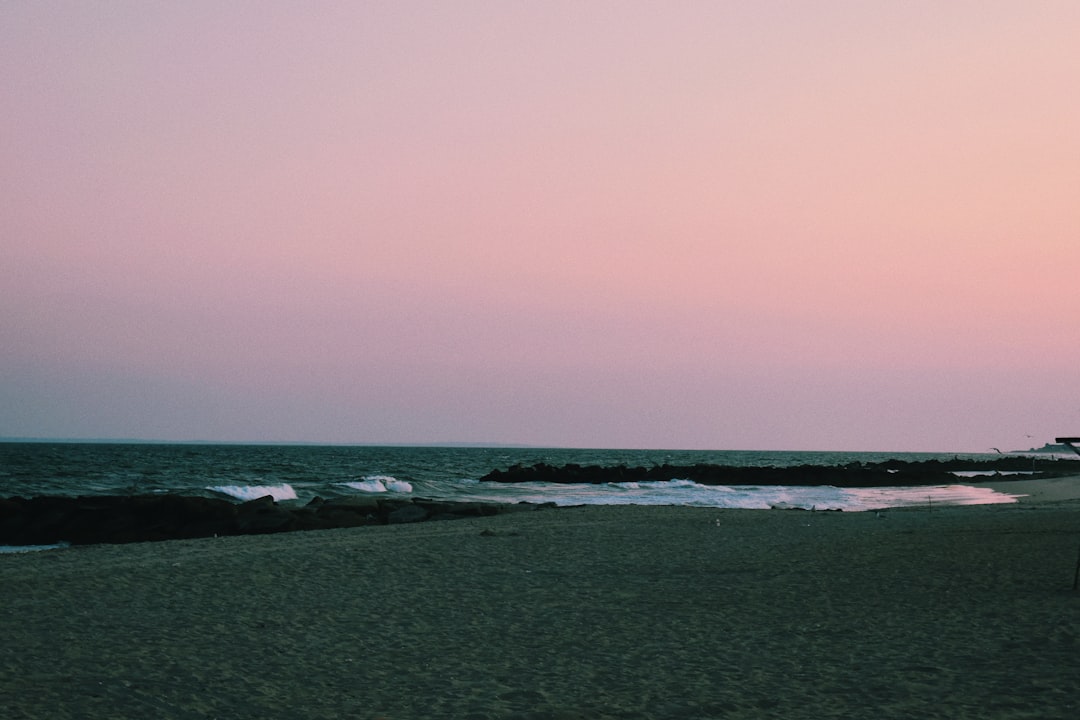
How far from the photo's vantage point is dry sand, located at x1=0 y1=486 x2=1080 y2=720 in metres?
7.13

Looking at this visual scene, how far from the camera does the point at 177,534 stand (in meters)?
23.1

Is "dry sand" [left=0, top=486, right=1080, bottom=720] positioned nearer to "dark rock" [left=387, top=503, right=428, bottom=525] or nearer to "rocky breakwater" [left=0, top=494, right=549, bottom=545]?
"rocky breakwater" [left=0, top=494, right=549, bottom=545]

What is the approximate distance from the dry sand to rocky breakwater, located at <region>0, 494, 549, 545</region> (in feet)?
18.7

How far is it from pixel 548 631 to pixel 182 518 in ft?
64.1

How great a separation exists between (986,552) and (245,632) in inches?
480

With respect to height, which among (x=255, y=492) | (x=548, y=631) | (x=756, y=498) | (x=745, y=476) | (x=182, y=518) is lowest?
(x=255, y=492)

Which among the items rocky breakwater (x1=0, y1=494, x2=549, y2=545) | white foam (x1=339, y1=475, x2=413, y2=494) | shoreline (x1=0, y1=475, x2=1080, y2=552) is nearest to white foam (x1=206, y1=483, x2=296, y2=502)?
white foam (x1=339, y1=475, x2=413, y2=494)

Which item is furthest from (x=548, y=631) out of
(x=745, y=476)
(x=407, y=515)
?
(x=745, y=476)

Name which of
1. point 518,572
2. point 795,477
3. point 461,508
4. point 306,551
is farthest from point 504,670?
point 795,477

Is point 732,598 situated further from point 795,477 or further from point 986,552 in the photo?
point 795,477

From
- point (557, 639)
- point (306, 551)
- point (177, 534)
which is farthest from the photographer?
point (177, 534)

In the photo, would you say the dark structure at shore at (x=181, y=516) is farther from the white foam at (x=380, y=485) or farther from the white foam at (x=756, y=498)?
the white foam at (x=380, y=485)

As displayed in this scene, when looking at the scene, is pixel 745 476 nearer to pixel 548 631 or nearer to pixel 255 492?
pixel 255 492

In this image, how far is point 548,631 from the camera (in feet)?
32.7
